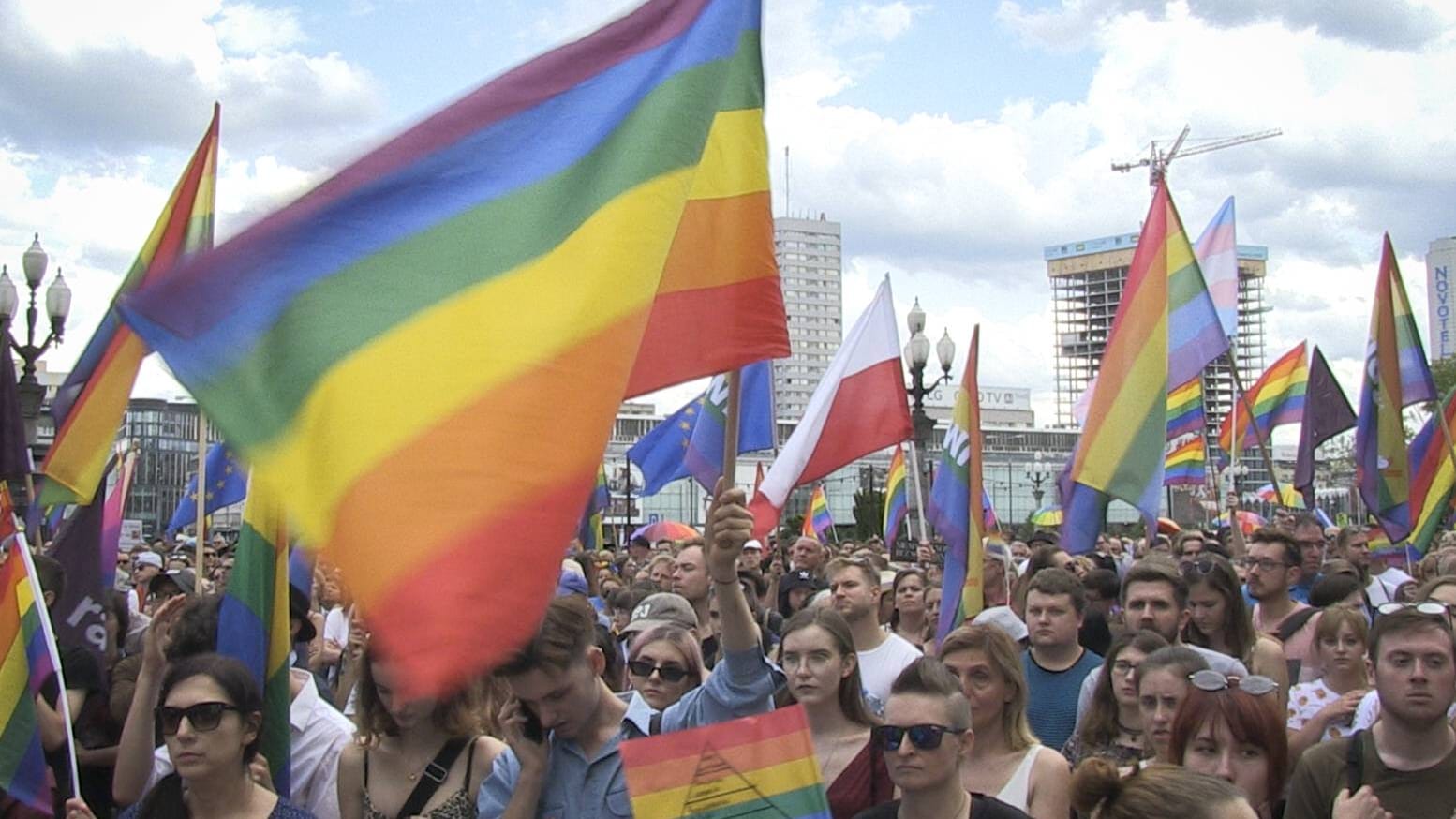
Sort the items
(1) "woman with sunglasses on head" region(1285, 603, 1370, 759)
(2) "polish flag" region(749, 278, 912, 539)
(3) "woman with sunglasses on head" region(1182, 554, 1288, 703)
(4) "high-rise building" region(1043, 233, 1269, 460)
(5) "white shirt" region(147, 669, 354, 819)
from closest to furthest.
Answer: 1. (5) "white shirt" region(147, 669, 354, 819)
2. (1) "woman with sunglasses on head" region(1285, 603, 1370, 759)
3. (3) "woman with sunglasses on head" region(1182, 554, 1288, 703)
4. (2) "polish flag" region(749, 278, 912, 539)
5. (4) "high-rise building" region(1043, 233, 1269, 460)

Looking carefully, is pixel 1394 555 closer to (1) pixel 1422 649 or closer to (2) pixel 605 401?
(1) pixel 1422 649

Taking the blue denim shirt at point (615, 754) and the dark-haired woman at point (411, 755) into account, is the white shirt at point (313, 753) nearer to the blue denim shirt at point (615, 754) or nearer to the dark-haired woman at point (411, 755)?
the dark-haired woman at point (411, 755)

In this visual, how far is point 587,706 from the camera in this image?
4.14 meters

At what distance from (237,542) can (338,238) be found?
5.77 ft

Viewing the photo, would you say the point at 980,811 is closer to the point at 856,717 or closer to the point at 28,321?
the point at 856,717

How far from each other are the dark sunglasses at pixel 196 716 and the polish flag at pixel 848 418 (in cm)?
476

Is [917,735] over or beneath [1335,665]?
over

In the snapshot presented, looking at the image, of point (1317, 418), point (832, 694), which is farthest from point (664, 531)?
point (832, 694)

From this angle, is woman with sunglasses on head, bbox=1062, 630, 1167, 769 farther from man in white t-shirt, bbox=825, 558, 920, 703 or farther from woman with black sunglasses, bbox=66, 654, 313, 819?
woman with black sunglasses, bbox=66, 654, 313, 819

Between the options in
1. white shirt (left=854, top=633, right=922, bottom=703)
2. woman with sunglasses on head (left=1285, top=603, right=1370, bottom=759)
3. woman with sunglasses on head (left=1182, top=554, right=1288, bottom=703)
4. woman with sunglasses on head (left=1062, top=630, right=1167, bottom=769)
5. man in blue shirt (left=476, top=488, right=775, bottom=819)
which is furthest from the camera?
woman with sunglasses on head (left=1182, top=554, right=1288, bottom=703)

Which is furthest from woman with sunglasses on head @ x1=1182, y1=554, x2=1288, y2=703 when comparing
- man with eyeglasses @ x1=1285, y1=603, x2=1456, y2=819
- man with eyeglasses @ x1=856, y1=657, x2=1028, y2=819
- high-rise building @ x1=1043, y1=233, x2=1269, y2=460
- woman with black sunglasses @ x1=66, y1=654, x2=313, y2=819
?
high-rise building @ x1=1043, y1=233, x2=1269, y2=460

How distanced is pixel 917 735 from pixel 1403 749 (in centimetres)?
149

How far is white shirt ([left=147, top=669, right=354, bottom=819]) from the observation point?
4906 mm

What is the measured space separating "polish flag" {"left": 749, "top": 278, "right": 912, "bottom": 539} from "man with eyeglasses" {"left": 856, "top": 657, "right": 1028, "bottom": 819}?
458 centimetres
